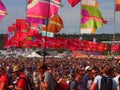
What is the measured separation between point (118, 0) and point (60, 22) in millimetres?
10122

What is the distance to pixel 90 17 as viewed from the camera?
755 inches

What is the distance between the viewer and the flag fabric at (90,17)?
1874 centimetres

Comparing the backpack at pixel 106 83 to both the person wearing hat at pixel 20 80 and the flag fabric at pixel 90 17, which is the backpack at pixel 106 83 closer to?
the person wearing hat at pixel 20 80

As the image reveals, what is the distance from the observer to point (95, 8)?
65.2 ft

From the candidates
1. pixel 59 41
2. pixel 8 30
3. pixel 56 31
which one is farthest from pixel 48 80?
pixel 59 41

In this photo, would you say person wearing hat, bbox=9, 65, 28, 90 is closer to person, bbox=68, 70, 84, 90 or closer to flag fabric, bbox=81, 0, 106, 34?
person, bbox=68, 70, 84, 90

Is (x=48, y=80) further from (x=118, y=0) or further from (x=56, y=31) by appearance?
(x=56, y=31)

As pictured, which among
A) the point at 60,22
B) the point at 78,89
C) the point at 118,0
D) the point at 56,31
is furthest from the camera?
the point at 60,22

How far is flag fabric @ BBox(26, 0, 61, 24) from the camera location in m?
15.4

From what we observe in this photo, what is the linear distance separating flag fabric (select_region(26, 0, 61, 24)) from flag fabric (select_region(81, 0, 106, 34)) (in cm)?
220

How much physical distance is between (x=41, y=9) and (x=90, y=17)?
13.3 feet

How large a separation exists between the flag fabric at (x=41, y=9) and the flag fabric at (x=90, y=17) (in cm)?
220

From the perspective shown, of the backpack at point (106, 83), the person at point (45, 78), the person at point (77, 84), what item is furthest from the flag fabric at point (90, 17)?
the backpack at point (106, 83)

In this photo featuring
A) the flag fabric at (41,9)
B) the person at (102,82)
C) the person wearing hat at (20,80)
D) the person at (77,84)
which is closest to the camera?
the person at (102,82)
